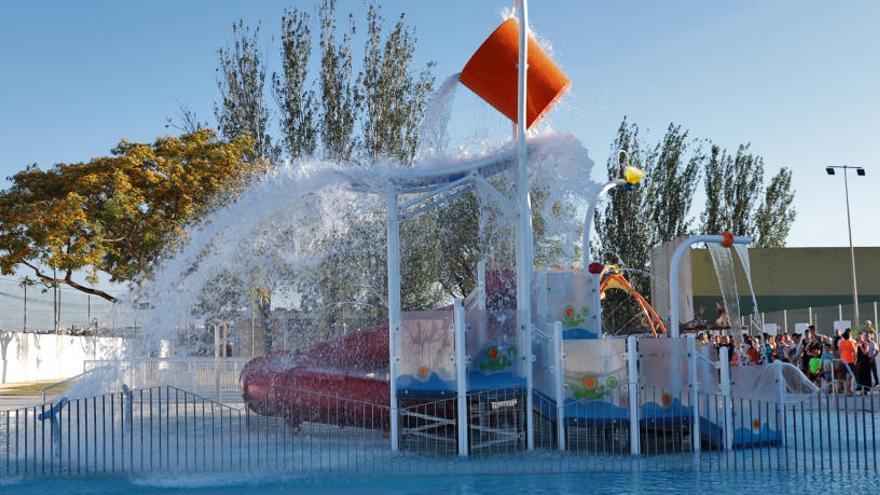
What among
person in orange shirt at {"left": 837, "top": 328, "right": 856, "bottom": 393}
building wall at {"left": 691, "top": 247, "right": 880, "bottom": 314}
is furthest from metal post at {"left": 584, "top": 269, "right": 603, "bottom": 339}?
building wall at {"left": 691, "top": 247, "right": 880, "bottom": 314}

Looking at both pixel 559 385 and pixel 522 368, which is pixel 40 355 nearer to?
pixel 522 368

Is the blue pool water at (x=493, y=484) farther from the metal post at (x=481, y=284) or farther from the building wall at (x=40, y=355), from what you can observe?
the building wall at (x=40, y=355)

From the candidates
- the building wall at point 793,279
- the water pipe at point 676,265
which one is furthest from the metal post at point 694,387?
the building wall at point 793,279

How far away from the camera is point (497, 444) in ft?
42.4

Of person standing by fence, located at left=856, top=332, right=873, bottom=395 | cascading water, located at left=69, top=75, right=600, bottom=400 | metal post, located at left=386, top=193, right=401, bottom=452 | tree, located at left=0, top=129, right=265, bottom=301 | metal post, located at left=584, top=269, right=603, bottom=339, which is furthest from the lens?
tree, located at left=0, top=129, right=265, bottom=301

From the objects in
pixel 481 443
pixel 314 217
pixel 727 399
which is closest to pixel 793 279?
pixel 727 399

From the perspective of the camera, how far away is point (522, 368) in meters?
13.0

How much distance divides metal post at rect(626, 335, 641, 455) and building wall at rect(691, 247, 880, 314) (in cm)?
3097

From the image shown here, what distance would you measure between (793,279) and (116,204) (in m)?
28.9

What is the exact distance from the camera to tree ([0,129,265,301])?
93.4 ft

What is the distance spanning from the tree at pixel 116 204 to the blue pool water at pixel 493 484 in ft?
58.4

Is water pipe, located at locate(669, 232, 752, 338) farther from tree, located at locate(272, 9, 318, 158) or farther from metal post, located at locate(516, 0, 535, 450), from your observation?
tree, located at locate(272, 9, 318, 158)

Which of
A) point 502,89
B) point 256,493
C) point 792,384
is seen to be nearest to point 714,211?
point 792,384

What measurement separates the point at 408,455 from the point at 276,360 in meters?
4.80
